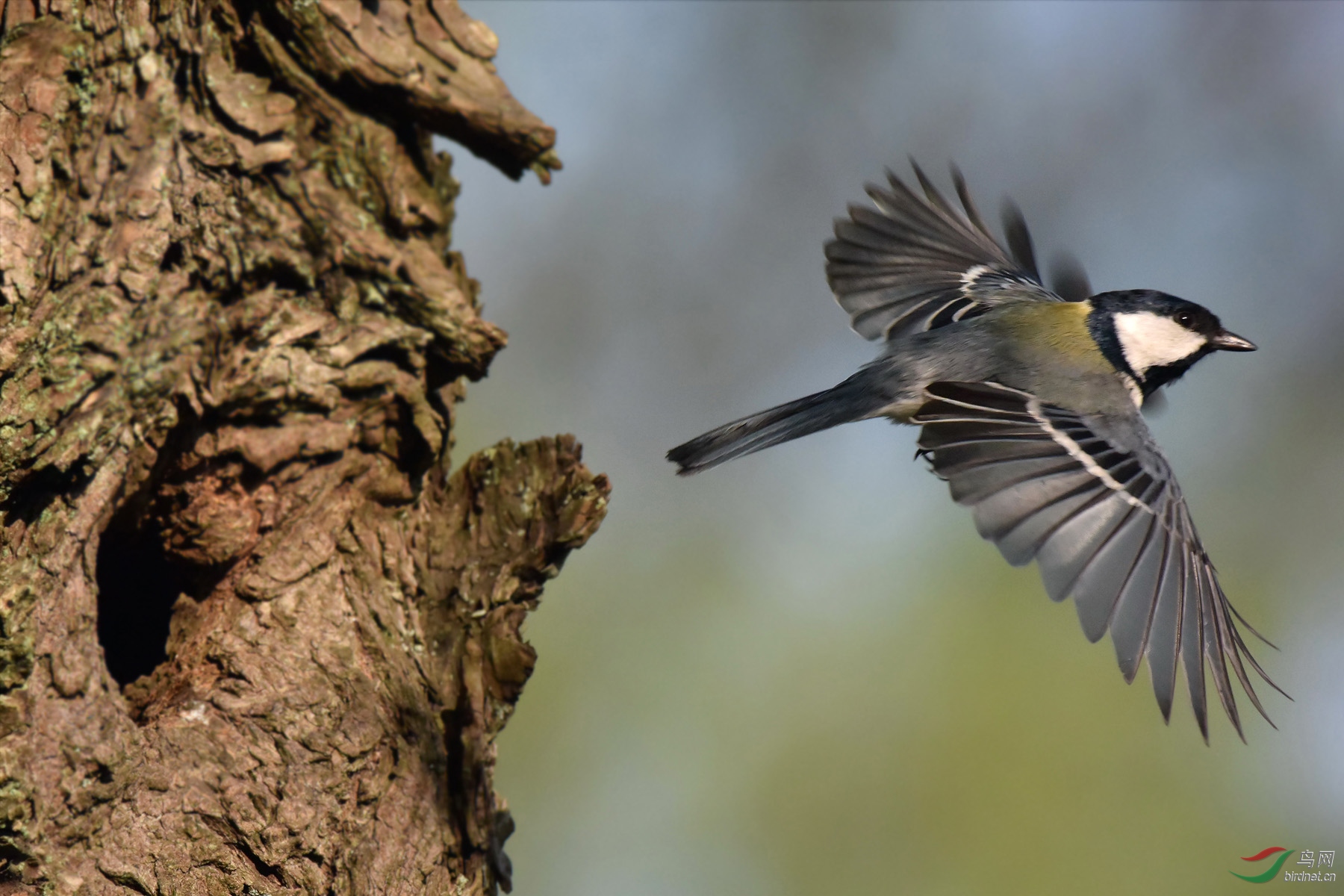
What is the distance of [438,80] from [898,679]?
3.14m

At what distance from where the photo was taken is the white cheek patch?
9.57 ft

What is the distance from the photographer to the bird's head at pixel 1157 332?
2.90 meters

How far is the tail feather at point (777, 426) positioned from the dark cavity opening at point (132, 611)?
3.77 feet

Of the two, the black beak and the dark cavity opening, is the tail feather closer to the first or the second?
the black beak

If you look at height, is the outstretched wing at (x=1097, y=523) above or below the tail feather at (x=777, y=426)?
below

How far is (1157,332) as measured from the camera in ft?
9.66

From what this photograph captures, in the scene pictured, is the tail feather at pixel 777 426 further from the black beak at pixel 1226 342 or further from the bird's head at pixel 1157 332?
the black beak at pixel 1226 342

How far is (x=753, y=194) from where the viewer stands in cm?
458

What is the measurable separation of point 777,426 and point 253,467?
1304mm
